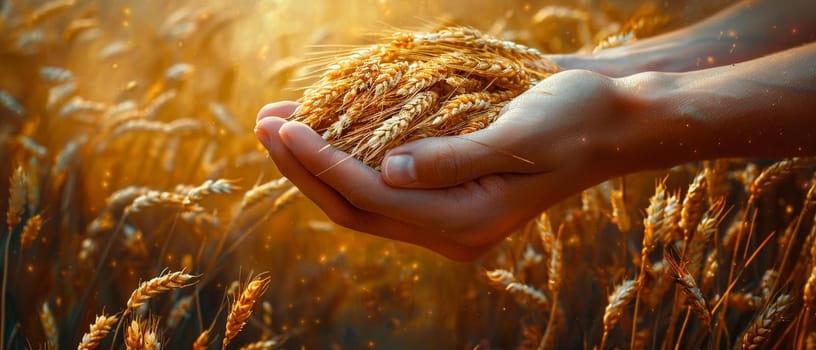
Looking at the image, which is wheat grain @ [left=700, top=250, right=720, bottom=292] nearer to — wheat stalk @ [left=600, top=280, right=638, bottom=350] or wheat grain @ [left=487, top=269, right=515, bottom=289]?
wheat stalk @ [left=600, top=280, right=638, bottom=350]

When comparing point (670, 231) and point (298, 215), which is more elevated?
point (670, 231)

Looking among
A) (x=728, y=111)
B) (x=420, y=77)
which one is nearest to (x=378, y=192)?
(x=420, y=77)

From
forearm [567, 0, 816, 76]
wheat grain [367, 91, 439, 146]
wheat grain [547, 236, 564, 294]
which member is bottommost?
wheat grain [547, 236, 564, 294]

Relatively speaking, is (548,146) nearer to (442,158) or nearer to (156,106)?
(442,158)

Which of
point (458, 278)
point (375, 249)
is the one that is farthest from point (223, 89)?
point (458, 278)

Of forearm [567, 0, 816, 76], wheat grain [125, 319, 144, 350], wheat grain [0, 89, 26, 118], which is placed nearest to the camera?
wheat grain [125, 319, 144, 350]

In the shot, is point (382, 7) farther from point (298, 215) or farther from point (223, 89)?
point (298, 215)

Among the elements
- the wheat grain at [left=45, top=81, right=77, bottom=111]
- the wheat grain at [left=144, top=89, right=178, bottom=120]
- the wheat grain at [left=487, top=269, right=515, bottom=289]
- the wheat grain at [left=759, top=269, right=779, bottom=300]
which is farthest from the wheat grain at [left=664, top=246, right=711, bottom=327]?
the wheat grain at [left=45, top=81, right=77, bottom=111]

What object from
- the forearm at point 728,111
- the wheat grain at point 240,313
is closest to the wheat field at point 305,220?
the wheat grain at point 240,313
